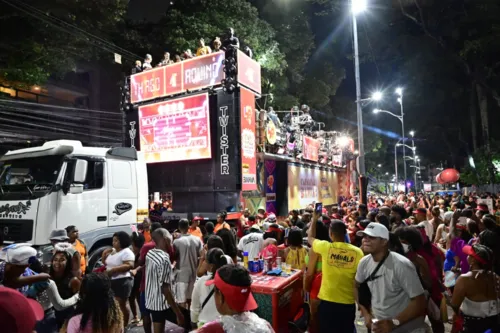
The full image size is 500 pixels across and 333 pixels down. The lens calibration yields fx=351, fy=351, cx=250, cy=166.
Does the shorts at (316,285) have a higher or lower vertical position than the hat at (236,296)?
lower

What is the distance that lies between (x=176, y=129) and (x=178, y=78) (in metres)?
2.09

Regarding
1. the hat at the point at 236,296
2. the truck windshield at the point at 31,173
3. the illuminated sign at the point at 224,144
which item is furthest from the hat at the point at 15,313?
the illuminated sign at the point at 224,144

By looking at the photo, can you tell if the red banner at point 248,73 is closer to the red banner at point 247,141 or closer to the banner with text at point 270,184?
the red banner at point 247,141

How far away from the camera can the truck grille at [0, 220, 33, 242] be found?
6992mm

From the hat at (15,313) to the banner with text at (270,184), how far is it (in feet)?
55.9

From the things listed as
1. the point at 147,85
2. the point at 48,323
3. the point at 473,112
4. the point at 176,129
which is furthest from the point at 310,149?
the point at 473,112

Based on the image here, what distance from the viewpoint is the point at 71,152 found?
24.6ft

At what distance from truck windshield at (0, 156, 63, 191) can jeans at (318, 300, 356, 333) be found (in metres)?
6.05

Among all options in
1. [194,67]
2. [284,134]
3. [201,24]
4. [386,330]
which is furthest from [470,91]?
[386,330]

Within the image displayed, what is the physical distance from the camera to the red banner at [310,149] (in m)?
22.0

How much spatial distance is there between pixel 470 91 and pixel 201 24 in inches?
1331

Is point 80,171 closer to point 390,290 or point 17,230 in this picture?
point 17,230

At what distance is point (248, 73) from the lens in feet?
43.9

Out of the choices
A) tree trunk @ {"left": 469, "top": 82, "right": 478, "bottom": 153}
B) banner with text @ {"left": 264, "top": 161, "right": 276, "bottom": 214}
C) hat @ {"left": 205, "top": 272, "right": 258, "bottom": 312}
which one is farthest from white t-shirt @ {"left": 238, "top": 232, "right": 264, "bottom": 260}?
tree trunk @ {"left": 469, "top": 82, "right": 478, "bottom": 153}
